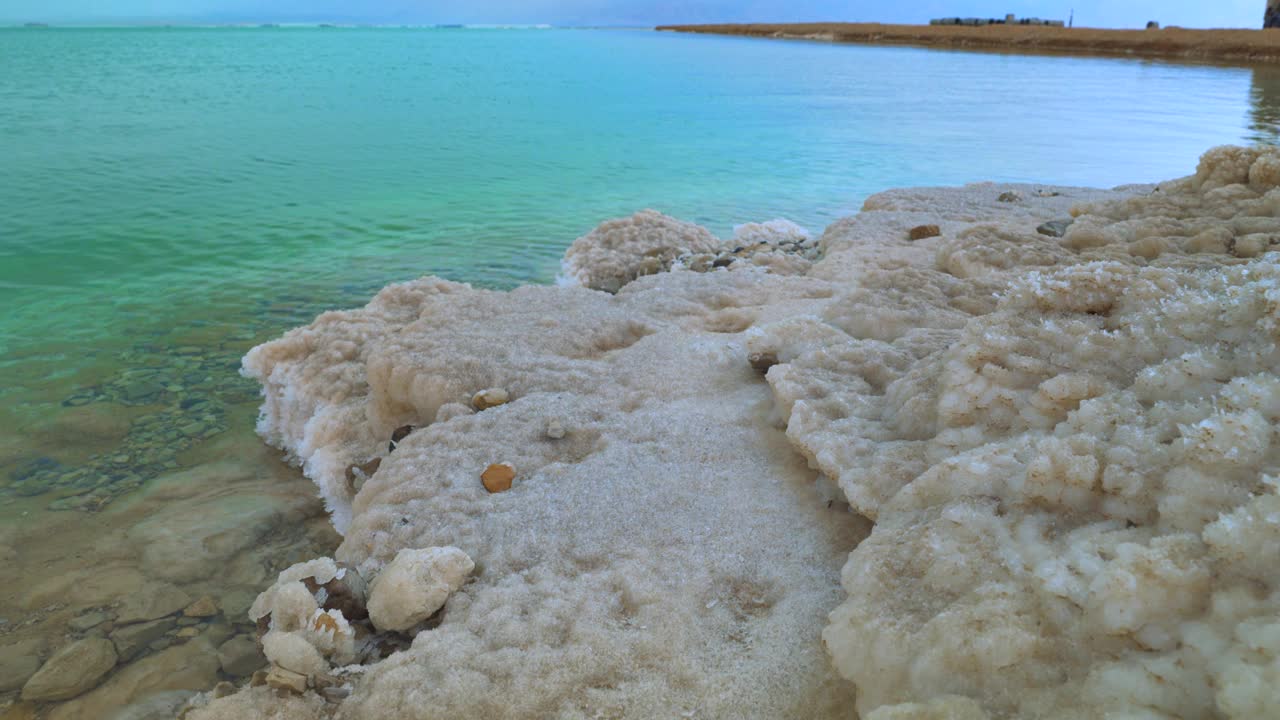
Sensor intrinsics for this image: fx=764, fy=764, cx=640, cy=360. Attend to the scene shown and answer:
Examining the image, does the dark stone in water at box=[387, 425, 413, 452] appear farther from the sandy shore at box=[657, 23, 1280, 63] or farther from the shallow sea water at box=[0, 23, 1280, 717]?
the sandy shore at box=[657, 23, 1280, 63]

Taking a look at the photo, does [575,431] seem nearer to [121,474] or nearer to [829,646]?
[829,646]

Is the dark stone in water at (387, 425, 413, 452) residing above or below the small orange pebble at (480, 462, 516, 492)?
below

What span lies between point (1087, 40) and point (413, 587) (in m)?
51.5

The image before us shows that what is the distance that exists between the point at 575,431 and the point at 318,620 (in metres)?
1.12

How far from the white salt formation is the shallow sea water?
67cm

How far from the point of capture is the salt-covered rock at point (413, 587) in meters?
1.91

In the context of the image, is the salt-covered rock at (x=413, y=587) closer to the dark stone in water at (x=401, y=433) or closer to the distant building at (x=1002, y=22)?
the dark stone in water at (x=401, y=433)

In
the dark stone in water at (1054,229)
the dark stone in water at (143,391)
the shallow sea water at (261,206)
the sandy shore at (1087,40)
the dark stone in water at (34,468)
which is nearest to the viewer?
the shallow sea water at (261,206)

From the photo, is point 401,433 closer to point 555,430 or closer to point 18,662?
point 555,430

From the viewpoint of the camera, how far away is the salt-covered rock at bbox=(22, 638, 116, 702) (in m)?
2.17

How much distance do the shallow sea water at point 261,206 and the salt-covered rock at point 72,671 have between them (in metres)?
0.06

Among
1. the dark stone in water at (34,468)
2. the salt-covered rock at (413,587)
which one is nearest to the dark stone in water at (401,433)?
the salt-covered rock at (413,587)

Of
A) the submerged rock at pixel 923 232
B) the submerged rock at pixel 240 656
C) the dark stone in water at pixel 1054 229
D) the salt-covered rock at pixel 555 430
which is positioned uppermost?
the dark stone in water at pixel 1054 229

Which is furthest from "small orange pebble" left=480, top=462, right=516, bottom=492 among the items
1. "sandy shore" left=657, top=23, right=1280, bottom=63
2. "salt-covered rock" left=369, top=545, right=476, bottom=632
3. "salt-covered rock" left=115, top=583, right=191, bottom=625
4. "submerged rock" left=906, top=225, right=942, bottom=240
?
"sandy shore" left=657, top=23, right=1280, bottom=63
